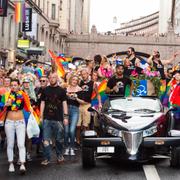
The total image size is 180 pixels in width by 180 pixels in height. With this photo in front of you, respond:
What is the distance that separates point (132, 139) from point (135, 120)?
1.63ft

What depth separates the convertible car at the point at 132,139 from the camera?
10.6 metres

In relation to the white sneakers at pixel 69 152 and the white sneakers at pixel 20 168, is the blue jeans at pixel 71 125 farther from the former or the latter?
the white sneakers at pixel 20 168

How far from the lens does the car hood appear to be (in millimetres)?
10789

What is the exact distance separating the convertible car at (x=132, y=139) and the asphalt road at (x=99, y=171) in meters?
0.23

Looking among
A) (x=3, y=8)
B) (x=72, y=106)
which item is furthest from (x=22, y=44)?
(x=72, y=106)

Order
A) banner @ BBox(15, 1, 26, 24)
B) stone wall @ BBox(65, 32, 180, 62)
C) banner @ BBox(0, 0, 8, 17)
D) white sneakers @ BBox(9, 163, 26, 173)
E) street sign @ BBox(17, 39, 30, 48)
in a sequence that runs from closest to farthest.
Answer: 1. white sneakers @ BBox(9, 163, 26, 173)
2. banner @ BBox(0, 0, 8, 17)
3. banner @ BBox(15, 1, 26, 24)
4. street sign @ BBox(17, 39, 30, 48)
5. stone wall @ BBox(65, 32, 180, 62)

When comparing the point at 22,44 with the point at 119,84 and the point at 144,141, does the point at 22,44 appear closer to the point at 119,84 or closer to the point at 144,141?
the point at 119,84

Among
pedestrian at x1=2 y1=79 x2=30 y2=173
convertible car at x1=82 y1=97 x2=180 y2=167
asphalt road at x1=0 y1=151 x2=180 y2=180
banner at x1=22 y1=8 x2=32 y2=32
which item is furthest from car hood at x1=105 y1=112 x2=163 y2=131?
banner at x1=22 y1=8 x2=32 y2=32

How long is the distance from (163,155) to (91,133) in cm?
141

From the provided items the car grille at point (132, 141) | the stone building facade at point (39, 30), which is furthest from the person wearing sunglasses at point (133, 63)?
the stone building facade at point (39, 30)

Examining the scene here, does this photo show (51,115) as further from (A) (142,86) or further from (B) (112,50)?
(B) (112,50)

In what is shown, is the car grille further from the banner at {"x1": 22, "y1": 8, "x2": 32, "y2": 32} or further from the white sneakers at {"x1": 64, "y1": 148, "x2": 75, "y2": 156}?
the banner at {"x1": 22, "y1": 8, "x2": 32, "y2": 32}

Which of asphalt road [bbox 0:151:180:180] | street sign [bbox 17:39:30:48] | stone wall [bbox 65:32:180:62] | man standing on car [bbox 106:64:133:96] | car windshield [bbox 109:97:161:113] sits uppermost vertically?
stone wall [bbox 65:32:180:62]

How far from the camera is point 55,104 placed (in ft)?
37.3
